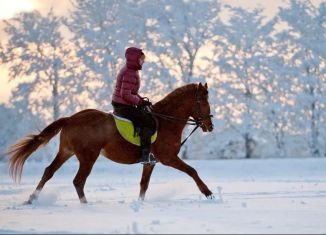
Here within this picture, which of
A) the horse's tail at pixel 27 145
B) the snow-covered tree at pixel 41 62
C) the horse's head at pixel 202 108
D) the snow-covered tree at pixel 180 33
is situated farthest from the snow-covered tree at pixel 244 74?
the horse's tail at pixel 27 145

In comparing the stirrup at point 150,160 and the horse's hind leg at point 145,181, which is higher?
the stirrup at point 150,160

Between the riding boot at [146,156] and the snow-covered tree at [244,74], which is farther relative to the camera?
the snow-covered tree at [244,74]

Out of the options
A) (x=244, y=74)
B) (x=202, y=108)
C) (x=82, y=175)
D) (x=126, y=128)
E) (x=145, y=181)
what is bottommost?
(x=145, y=181)

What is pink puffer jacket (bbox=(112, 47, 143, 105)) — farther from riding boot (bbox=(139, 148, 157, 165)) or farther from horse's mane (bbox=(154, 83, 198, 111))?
→ riding boot (bbox=(139, 148, 157, 165))

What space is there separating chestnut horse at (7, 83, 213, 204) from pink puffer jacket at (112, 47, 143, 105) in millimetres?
460

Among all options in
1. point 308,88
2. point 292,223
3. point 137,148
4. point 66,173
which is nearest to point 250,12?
point 308,88

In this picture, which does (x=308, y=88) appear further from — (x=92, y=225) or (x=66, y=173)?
(x=92, y=225)

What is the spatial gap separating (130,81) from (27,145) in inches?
88.3

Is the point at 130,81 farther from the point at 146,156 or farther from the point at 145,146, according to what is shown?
the point at 146,156

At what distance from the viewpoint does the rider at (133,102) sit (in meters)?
10.8

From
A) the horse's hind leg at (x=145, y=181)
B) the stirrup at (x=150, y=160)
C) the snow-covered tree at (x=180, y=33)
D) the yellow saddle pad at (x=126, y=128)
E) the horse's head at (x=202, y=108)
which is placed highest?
the snow-covered tree at (x=180, y=33)

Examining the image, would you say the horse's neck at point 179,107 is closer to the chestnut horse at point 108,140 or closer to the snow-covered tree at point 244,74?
the chestnut horse at point 108,140

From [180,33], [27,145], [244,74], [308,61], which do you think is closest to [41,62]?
[180,33]

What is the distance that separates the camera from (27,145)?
11.4 meters
